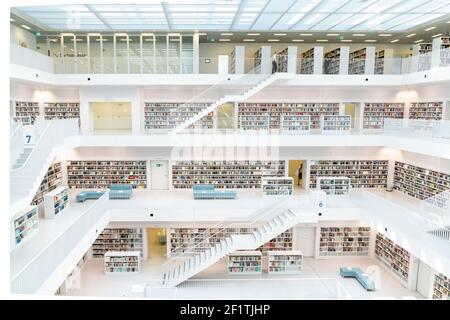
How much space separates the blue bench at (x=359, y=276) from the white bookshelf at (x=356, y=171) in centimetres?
243

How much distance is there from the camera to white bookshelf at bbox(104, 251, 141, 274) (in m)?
7.98

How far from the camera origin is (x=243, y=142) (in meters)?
8.60

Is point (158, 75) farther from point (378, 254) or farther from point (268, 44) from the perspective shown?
point (378, 254)

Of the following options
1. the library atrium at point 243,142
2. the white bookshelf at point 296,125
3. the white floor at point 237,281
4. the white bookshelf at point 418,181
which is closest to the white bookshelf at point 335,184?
the library atrium at point 243,142

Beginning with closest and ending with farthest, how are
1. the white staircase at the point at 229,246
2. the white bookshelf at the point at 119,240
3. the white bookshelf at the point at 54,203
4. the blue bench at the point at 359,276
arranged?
the white bookshelf at the point at 54,203 → the white staircase at the point at 229,246 → the blue bench at the point at 359,276 → the white bookshelf at the point at 119,240

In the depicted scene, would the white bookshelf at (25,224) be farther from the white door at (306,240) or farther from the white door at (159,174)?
the white door at (306,240)

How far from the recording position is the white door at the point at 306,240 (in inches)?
360

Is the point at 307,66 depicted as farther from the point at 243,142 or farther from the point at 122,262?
the point at 122,262

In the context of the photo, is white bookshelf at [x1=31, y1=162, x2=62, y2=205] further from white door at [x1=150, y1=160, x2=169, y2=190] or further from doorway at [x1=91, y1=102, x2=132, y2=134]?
white door at [x1=150, y1=160, x2=169, y2=190]

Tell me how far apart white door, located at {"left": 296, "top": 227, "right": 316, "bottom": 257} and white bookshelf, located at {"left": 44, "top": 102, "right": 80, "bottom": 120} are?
6.73 metres

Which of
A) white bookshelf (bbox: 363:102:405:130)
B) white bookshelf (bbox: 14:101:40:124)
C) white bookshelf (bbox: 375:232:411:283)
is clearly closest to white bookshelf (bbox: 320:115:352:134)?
white bookshelf (bbox: 363:102:405:130)

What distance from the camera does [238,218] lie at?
Answer: 7801mm

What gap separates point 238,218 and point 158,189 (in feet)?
9.16
